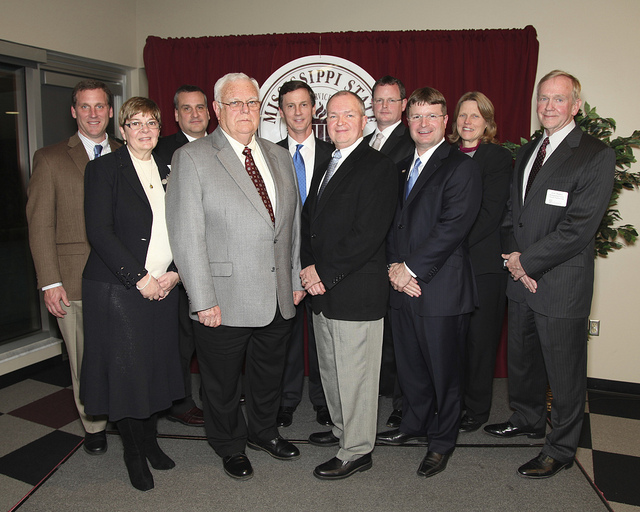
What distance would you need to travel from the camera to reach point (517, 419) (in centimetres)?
304

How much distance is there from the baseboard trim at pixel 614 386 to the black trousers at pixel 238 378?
2578 millimetres

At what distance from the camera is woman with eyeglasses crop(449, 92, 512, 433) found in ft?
9.87

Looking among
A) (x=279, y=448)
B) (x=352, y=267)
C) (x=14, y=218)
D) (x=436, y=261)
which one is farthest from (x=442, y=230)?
(x=14, y=218)

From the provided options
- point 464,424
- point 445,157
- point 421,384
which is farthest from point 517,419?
point 445,157

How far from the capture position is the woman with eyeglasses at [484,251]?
9.87 feet

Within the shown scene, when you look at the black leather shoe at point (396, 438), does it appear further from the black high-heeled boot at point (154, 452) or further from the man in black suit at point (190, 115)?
the man in black suit at point (190, 115)

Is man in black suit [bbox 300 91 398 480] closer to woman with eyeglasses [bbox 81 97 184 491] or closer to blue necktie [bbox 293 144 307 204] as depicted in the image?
blue necktie [bbox 293 144 307 204]

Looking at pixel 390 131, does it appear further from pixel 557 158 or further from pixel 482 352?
pixel 482 352

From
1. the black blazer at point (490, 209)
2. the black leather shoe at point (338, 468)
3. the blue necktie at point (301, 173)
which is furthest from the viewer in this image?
the blue necktie at point (301, 173)

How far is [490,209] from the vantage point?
301 cm

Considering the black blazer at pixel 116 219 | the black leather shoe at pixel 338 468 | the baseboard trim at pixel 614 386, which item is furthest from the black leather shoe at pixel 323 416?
the baseboard trim at pixel 614 386

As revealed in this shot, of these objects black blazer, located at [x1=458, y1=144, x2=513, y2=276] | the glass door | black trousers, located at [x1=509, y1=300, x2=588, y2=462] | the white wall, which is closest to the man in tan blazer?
the white wall

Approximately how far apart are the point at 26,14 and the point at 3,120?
79cm

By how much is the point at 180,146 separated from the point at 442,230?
177 centimetres
